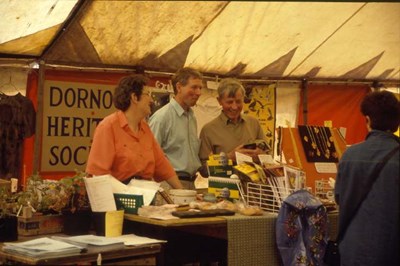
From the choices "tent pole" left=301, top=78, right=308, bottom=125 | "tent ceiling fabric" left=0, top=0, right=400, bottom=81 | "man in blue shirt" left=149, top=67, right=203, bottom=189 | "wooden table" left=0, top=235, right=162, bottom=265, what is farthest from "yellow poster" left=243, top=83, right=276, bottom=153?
"wooden table" left=0, top=235, right=162, bottom=265

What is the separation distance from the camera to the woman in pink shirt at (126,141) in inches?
130

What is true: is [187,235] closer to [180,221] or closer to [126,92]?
[180,221]

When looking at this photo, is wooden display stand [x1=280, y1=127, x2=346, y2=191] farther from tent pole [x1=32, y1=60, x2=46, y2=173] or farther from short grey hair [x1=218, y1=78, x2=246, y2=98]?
tent pole [x1=32, y1=60, x2=46, y2=173]

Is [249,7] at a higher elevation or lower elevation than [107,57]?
higher

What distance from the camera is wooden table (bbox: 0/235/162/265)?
7.83 feet

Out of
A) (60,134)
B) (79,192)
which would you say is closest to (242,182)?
(79,192)

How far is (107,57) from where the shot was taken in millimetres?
5258

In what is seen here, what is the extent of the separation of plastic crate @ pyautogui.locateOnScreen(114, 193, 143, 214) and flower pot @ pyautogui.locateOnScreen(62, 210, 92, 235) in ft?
0.59

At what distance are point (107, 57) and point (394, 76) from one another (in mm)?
3733

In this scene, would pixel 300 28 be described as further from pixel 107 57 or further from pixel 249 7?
pixel 107 57

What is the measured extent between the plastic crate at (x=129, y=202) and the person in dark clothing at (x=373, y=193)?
1026 mm

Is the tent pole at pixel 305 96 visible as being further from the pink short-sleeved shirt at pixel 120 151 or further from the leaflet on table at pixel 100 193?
the leaflet on table at pixel 100 193

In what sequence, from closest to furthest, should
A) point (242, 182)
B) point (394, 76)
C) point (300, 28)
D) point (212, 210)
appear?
point (212, 210), point (242, 182), point (300, 28), point (394, 76)

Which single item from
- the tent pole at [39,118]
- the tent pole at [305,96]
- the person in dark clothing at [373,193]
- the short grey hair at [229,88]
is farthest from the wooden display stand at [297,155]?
the tent pole at [305,96]
